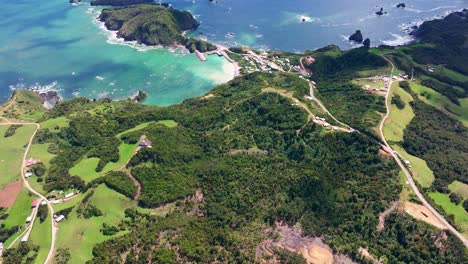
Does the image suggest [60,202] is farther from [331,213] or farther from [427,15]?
[427,15]

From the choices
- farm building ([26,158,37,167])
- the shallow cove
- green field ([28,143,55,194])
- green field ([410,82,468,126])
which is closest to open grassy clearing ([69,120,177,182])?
green field ([28,143,55,194])

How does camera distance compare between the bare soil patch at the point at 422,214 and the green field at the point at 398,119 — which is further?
the green field at the point at 398,119

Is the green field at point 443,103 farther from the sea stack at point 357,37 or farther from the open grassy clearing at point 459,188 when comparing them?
the sea stack at point 357,37

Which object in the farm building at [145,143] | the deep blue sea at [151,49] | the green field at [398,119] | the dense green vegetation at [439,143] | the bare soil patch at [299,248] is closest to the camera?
the bare soil patch at [299,248]

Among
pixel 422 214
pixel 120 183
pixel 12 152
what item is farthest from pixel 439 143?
pixel 12 152

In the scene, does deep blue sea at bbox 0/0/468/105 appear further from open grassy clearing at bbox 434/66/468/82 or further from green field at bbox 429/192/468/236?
green field at bbox 429/192/468/236

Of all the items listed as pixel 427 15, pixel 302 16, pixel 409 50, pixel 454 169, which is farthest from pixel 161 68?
pixel 427 15

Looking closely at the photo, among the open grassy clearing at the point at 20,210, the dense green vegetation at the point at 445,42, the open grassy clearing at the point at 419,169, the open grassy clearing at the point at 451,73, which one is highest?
the dense green vegetation at the point at 445,42

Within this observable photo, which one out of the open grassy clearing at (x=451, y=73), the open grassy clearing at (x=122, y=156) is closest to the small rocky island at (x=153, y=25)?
the open grassy clearing at (x=122, y=156)
